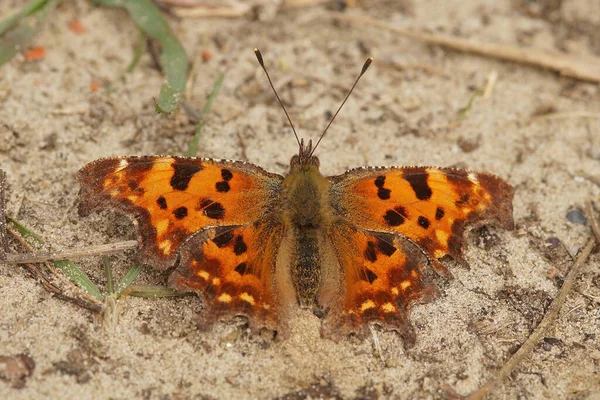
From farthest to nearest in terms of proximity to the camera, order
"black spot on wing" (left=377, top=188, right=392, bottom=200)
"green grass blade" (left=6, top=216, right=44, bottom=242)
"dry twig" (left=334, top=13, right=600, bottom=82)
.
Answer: "dry twig" (left=334, top=13, right=600, bottom=82), "green grass blade" (left=6, top=216, right=44, bottom=242), "black spot on wing" (left=377, top=188, right=392, bottom=200)

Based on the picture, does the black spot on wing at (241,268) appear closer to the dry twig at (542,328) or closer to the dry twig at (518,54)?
the dry twig at (542,328)

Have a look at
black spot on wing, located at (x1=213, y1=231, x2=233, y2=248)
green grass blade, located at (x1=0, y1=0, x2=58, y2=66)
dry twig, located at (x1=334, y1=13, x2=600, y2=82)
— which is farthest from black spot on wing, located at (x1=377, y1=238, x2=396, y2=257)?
green grass blade, located at (x1=0, y1=0, x2=58, y2=66)

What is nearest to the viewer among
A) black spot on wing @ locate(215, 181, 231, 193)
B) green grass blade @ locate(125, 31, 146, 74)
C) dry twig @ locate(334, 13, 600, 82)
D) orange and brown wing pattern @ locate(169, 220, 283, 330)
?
orange and brown wing pattern @ locate(169, 220, 283, 330)

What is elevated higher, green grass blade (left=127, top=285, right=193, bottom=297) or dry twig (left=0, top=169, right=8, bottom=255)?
dry twig (left=0, top=169, right=8, bottom=255)

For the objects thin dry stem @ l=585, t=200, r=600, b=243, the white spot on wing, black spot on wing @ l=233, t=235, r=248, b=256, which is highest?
thin dry stem @ l=585, t=200, r=600, b=243

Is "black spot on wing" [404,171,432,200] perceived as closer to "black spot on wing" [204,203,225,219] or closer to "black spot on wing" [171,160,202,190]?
"black spot on wing" [204,203,225,219]

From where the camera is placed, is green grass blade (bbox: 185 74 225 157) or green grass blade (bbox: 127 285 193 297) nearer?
green grass blade (bbox: 127 285 193 297)

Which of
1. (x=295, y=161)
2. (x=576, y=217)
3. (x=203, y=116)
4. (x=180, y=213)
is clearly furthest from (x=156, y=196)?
(x=576, y=217)

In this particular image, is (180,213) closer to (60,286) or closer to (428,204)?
(60,286)
